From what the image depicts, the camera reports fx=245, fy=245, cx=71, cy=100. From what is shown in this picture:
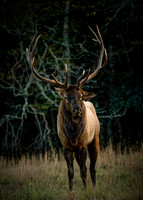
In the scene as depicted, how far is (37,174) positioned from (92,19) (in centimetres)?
740

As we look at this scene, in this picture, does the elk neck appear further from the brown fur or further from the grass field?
the grass field

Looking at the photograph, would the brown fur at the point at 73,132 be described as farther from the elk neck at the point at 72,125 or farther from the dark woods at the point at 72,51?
the dark woods at the point at 72,51

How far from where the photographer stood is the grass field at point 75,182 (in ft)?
12.3

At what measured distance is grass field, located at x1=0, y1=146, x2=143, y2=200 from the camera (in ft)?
12.3

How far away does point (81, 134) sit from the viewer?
4.36 m

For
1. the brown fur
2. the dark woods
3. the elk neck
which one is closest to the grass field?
the brown fur

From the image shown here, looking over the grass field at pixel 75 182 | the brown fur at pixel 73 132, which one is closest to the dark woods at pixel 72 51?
the grass field at pixel 75 182

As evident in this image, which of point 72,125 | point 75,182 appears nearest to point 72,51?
point 75,182

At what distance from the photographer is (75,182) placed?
5.24 m

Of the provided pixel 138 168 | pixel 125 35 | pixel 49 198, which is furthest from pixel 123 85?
pixel 49 198

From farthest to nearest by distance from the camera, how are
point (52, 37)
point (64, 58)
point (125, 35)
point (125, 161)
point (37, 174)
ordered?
point (125, 35)
point (52, 37)
point (64, 58)
point (125, 161)
point (37, 174)

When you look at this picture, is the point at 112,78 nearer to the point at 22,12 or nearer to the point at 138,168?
the point at 22,12

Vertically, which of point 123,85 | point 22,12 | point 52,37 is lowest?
point 123,85

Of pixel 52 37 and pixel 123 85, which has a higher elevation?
pixel 52 37
